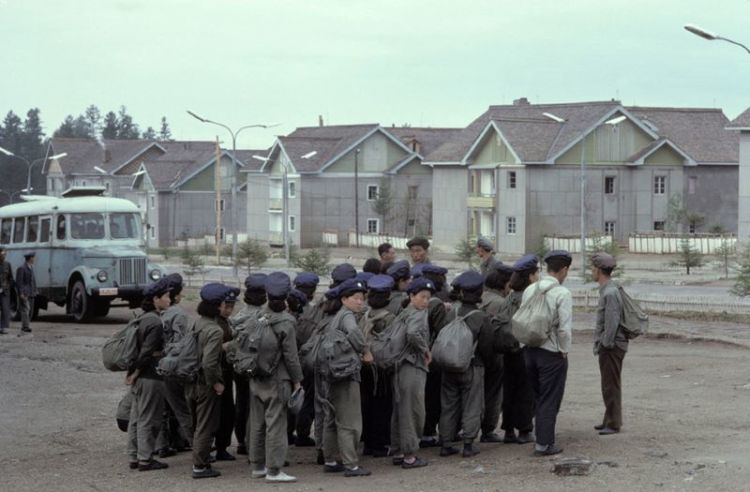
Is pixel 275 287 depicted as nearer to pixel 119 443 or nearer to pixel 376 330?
pixel 376 330

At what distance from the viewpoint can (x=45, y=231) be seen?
29.8 metres

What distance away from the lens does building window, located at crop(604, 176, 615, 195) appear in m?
70.6

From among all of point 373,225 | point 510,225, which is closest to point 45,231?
point 510,225

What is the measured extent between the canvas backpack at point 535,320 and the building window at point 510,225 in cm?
5857

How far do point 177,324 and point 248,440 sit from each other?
1286 millimetres

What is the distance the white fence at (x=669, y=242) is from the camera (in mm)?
65750

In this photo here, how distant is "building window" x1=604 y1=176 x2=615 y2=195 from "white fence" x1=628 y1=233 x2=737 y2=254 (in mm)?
4043

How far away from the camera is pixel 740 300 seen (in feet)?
116

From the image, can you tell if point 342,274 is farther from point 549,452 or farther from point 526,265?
point 549,452

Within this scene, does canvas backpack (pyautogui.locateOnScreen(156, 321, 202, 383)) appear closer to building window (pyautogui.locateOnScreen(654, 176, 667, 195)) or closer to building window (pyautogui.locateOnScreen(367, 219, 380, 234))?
building window (pyautogui.locateOnScreen(654, 176, 667, 195))

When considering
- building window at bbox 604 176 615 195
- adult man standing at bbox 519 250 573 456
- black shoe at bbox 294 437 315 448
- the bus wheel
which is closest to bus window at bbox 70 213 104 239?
the bus wheel

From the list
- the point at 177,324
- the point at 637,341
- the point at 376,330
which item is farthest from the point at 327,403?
the point at 637,341

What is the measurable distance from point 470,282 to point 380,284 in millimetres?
839

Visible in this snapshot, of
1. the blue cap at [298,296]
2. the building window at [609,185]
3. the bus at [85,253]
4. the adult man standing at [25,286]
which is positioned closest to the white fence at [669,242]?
the building window at [609,185]
